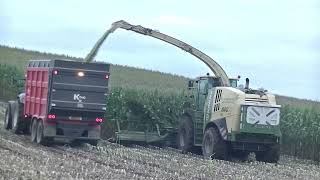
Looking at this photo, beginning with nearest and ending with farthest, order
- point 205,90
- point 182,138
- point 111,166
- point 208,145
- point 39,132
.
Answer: point 111,166 < point 208,145 < point 39,132 < point 205,90 < point 182,138

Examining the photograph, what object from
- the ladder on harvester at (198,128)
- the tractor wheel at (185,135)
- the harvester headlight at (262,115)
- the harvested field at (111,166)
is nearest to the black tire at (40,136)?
the harvested field at (111,166)

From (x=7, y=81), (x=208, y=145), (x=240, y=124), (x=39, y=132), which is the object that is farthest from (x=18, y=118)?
(x=7, y=81)

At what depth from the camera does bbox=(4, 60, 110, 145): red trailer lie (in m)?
22.6

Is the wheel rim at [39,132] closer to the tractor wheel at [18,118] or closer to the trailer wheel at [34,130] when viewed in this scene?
the trailer wheel at [34,130]

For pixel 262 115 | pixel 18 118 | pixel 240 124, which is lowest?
pixel 18 118

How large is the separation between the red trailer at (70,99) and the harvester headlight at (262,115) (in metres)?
4.62

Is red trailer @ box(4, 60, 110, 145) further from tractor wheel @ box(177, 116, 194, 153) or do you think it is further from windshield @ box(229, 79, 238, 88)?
windshield @ box(229, 79, 238, 88)

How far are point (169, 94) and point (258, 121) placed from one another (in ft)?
29.1

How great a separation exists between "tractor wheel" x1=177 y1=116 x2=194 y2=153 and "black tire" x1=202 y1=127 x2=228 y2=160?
54.7 inches

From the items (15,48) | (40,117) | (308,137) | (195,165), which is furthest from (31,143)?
(15,48)

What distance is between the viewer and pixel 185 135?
25156mm

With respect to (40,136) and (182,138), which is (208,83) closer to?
(182,138)

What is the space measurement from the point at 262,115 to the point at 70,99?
5.98 m

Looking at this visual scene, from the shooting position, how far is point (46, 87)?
2286 cm
